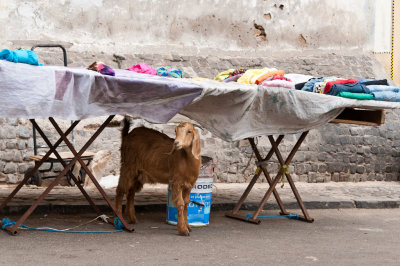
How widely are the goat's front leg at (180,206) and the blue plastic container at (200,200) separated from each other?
48cm

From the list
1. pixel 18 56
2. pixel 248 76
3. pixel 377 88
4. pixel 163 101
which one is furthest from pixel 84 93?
pixel 377 88

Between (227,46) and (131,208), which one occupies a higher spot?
(227,46)

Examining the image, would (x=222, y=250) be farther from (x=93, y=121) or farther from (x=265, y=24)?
(x=265, y=24)

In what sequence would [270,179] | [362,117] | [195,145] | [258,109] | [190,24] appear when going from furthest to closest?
[190,24]
[362,117]
[270,179]
[258,109]
[195,145]

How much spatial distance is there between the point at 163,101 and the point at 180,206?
3.80 feet

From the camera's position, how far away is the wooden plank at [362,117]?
7.05 m

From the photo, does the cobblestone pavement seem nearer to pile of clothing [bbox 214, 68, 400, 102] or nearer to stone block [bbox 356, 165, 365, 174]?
stone block [bbox 356, 165, 365, 174]

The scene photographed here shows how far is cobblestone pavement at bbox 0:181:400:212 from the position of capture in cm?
761

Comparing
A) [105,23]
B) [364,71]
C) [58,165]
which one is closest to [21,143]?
[58,165]

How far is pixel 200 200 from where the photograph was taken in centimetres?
655

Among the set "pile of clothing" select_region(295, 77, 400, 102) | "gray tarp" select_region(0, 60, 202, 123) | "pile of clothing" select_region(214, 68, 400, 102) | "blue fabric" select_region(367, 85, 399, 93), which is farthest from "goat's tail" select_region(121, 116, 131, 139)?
"blue fabric" select_region(367, 85, 399, 93)

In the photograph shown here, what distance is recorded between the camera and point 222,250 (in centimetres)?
538

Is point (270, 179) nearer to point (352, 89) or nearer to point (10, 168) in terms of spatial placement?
point (352, 89)

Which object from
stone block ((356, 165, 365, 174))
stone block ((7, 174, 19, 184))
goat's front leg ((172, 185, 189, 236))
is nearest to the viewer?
goat's front leg ((172, 185, 189, 236))
